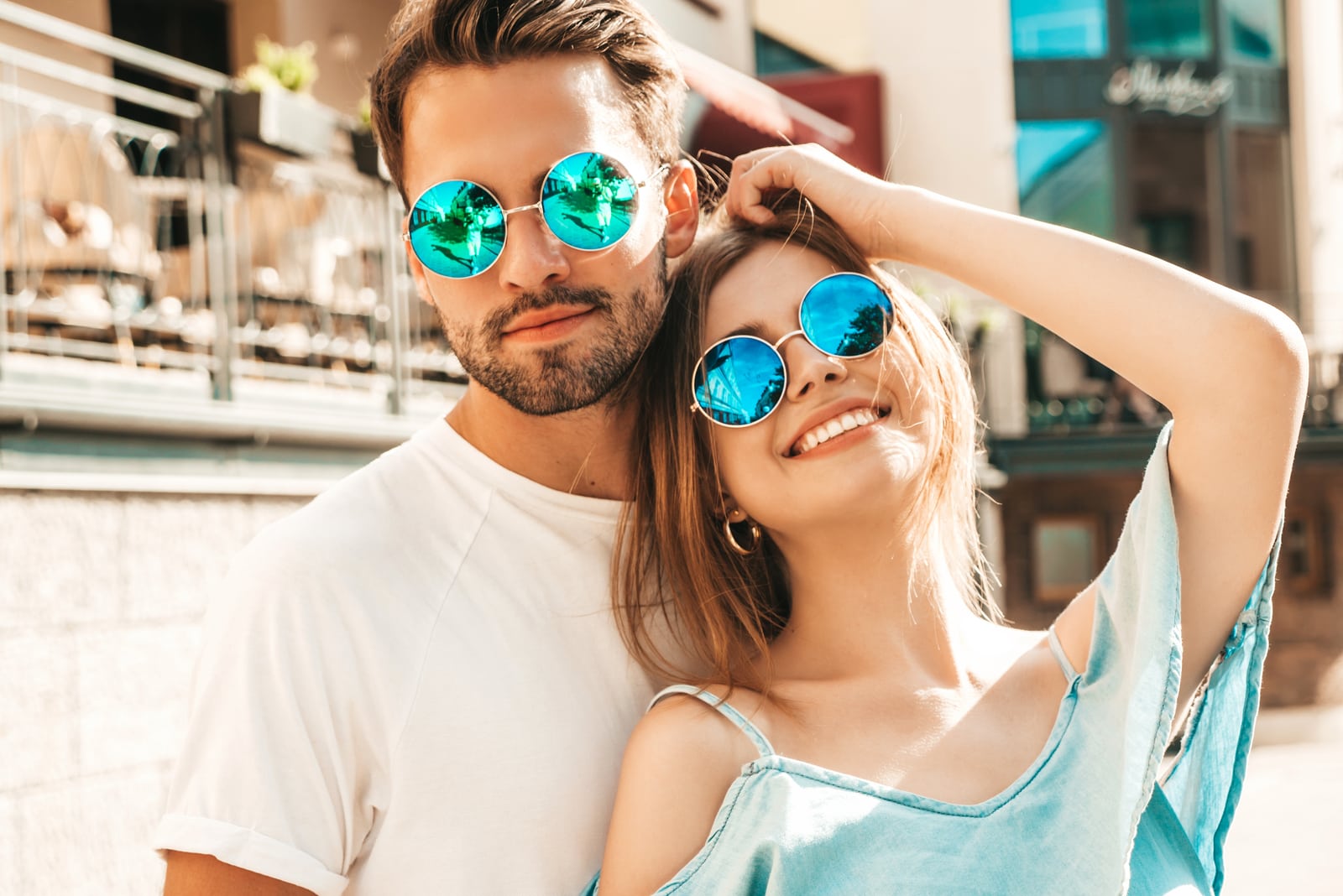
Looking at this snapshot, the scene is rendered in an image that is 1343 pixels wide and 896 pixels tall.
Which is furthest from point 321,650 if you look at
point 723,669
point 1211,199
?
point 1211,199

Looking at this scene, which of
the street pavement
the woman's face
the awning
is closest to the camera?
the woman's face

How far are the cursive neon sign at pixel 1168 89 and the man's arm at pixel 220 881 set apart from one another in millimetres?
15856

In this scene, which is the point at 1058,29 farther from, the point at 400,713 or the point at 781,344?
the point at 400,713

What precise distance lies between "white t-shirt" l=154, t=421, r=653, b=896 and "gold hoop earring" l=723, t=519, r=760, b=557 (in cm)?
27

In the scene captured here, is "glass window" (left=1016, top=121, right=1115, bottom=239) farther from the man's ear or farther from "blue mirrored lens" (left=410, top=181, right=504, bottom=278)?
"blue mirrored lens" (left=410, top=181, right=504, bottom=278)

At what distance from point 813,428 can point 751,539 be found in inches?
12.5

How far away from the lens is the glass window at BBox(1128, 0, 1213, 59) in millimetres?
15797

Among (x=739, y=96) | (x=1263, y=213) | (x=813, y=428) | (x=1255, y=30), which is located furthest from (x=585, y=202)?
(x=1255, y=30)

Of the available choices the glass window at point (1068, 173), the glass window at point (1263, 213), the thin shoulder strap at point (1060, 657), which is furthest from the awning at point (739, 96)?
the glass window at point (1263, 213)

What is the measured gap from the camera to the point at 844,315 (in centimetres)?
211

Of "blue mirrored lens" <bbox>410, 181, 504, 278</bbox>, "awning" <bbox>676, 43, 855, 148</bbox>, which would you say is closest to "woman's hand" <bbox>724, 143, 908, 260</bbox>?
"blue mirrored lens" <bbox>410, 181, 504, 278</bbox>

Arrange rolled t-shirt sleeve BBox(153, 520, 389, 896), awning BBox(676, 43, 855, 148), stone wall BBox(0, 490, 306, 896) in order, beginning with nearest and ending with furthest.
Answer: rolled t-shirt sleeve BBox(153, 520, 389, 896) → stone wall BBox(0, 490, 306, 896) → awning BBox(676, 43, 855, 148)

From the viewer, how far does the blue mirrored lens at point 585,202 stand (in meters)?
2.12

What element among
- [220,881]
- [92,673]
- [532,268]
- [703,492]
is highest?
[532,268]
